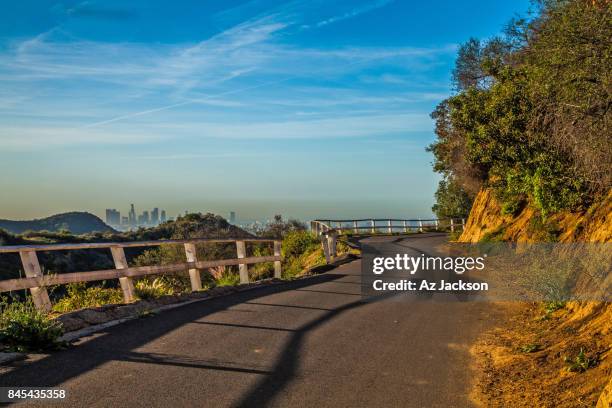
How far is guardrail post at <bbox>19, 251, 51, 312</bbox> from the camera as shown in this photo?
902 cm

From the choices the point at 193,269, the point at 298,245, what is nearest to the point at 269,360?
the point at 193,269

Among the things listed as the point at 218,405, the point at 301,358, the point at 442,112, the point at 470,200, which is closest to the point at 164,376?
the point at 218,405

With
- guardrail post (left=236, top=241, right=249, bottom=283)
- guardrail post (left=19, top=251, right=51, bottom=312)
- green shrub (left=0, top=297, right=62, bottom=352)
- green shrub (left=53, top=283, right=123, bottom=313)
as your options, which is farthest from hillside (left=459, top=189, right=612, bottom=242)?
green shrub (left=53, top=283, right=123, bottom=313)

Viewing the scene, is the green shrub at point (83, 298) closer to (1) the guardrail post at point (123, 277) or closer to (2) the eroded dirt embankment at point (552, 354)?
(1) the guardrail post at point (123, 277)

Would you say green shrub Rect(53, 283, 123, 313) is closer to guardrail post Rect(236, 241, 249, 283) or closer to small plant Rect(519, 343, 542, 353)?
guardrail post Rect(236, 241, 249, 283)

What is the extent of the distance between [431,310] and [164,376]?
23.3 ft

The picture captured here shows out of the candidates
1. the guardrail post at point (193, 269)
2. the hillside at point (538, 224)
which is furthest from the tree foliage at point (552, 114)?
the guardrail post at point (193, 269)

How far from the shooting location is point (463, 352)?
8656mm

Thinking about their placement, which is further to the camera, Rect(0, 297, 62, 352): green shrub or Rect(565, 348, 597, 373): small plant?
Rect(0, 297, 62, 352): green shrub

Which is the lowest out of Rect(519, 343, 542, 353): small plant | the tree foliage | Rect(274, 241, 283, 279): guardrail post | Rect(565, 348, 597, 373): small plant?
Rect(519, 343, 542, 353): small plant

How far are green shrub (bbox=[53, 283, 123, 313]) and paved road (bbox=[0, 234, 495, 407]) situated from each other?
6.42ft

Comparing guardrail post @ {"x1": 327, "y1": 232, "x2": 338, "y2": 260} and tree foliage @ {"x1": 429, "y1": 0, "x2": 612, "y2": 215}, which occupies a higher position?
tree foliage @ {"x1": 429, "y1": 0, "x2": 612, "y2": 215}

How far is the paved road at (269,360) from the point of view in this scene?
6195mm

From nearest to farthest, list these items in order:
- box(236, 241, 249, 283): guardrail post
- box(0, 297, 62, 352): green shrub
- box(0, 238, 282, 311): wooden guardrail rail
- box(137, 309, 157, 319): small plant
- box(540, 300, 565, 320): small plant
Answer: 1. box(0, 297, 62, 352): green shrub
2. box(0, 238, 282, 311): wooden guardrail rail
3. box(137, 309, 157, 319): small plant
4. box(540, 300, 565, 320): small plant
5. box(236, 241, 249, 283): guardrail post
